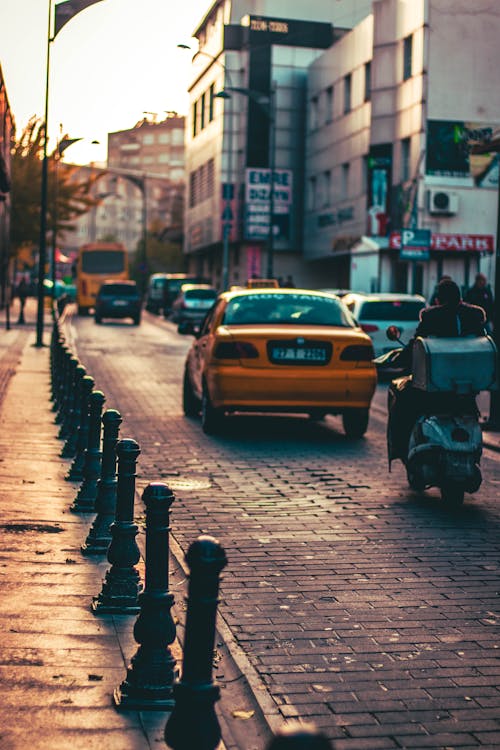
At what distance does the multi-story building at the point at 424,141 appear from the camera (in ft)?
152

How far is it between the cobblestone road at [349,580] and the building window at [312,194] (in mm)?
49512

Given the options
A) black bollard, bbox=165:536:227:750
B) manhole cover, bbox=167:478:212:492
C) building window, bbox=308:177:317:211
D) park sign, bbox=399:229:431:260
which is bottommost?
manhole cover, bbox=167:478:212:492

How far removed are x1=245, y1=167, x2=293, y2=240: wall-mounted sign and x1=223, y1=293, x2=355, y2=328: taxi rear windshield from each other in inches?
1907

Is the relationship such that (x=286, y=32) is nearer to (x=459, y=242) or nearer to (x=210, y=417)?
(x=459, y=242)

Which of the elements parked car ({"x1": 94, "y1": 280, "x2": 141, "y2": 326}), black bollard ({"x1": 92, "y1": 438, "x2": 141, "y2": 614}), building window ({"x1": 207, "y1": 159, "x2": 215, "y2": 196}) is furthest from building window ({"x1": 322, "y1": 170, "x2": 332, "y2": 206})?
black bollard ({"x1": 92, "y1": 438, "x2": 141, "y2": 614})

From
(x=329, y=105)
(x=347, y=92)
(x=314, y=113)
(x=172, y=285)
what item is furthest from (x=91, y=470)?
(x=314, y=113)

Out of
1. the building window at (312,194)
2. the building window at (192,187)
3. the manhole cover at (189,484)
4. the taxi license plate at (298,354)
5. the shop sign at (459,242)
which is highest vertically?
the building window at (192,187)

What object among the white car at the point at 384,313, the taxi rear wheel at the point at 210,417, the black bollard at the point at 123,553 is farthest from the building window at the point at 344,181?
the black bollard at the point at 123,553

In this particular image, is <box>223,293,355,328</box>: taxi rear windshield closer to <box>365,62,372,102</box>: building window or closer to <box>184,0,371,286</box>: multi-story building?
<box>365,62,372,102</box>: building window

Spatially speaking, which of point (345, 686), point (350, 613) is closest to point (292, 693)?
point (345, 686)

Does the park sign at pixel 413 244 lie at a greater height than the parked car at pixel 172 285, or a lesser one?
greater

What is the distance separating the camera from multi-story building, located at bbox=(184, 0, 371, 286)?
6400 cm

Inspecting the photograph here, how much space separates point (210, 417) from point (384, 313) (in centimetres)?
969

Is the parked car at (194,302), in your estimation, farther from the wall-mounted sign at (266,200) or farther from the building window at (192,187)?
the building window at (192,187)
